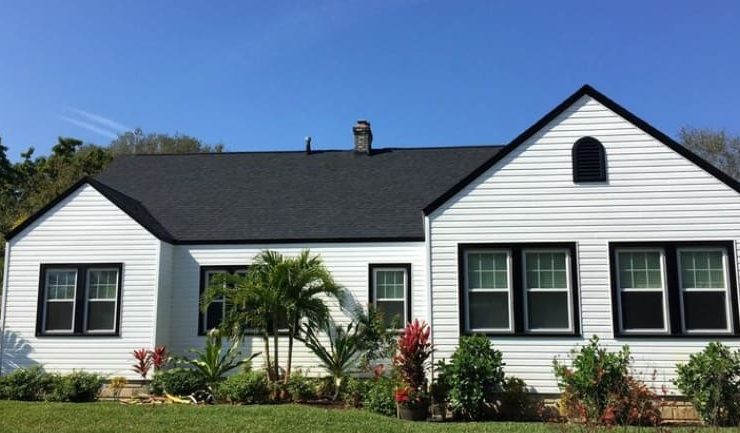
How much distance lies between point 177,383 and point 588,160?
987 cm

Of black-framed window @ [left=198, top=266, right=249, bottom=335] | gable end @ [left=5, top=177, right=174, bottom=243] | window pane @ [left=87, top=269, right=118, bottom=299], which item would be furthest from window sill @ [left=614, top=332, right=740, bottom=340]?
window pane @ [left=87, top=269, right=118, bottom=299]

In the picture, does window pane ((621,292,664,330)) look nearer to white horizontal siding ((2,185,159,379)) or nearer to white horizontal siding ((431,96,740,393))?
white horizontal siding ((431,96,740,393))

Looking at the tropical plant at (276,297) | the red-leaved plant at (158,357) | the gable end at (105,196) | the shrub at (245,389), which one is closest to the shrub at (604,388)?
the tropical plant at (276,297)

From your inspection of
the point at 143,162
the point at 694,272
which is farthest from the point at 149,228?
the point at 694,272

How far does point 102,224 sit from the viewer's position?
1442 centimetres

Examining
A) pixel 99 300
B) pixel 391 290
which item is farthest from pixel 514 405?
pixel 99 300

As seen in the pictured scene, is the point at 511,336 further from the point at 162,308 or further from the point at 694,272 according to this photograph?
Result: the point at 162,308

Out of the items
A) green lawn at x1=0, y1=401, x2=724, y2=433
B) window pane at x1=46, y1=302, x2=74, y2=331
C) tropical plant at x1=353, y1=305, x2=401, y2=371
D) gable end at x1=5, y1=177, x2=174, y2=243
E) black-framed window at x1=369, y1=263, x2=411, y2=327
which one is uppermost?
gable end at x1=5, y1=177, x2=174, y2=243

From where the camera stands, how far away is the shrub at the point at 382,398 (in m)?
10.9

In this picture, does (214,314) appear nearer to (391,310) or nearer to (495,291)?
(391,310)

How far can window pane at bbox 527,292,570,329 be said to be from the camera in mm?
11836

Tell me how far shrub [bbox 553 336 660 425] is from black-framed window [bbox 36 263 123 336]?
10.3 metres

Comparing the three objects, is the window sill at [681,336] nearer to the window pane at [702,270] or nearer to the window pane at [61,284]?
the window pane at [702,270]

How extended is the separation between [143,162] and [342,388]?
36.9 ft
